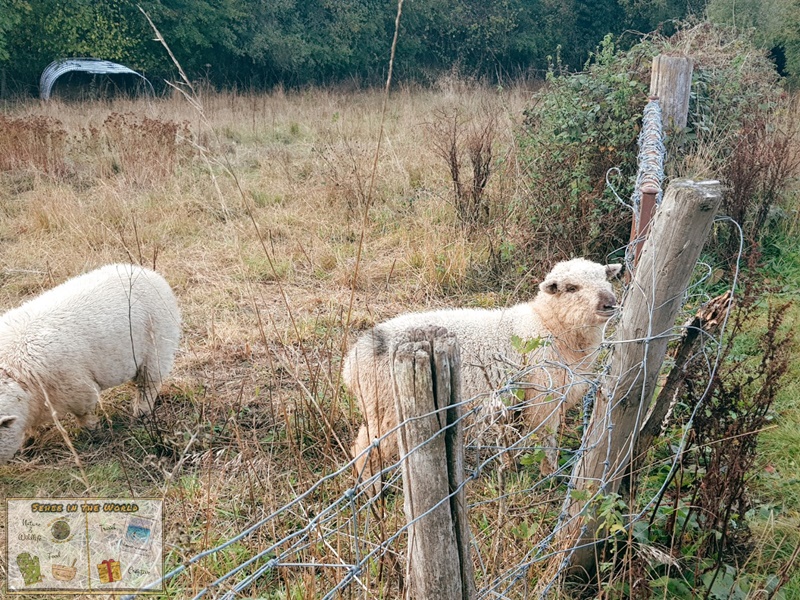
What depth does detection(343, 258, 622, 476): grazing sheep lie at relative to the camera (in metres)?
3.55

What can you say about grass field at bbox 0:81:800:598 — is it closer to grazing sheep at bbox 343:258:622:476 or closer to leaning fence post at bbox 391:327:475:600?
grazing sheep at bbox 343:258:622:476

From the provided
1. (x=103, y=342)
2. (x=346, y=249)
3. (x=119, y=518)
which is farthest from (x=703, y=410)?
(x=346, y=249)

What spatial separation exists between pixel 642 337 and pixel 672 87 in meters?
4.38

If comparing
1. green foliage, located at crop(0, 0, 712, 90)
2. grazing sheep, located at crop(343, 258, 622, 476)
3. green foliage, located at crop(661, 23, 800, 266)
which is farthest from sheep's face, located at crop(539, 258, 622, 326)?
green foliage, located at crop(0, 0, 712, 90)

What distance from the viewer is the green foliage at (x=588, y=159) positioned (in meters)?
6.09

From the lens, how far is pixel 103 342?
4.34 m

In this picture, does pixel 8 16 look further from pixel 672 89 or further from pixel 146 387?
pixel 672 89

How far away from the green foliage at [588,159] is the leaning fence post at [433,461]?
14.6 ft

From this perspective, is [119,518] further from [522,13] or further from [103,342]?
[522,13]

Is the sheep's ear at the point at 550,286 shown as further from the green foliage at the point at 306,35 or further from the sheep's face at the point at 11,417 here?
→ the green foliage at the point at 306,35

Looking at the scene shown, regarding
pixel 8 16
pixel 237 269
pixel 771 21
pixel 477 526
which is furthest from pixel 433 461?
pixel 8 16

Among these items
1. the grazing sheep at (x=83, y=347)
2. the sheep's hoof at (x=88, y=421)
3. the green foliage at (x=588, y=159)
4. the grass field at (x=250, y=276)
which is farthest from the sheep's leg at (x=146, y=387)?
the green foliage at (x=588, y=159)

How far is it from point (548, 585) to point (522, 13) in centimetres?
2757

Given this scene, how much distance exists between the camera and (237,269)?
687 cm
